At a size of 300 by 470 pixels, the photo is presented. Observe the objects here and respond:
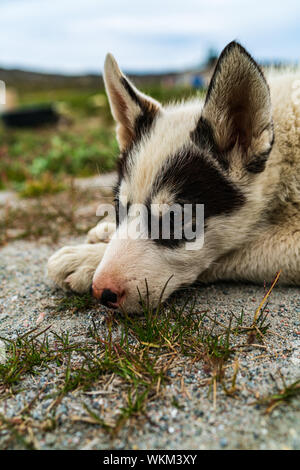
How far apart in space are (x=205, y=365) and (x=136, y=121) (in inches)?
73.4

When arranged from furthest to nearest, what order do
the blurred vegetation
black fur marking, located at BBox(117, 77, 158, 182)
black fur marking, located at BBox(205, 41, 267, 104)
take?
the blurred vegetation < black fur marking, located at BBox(117, 77, 158, 182) < black fur marking, located at BBox(205, 41, 267, 104)

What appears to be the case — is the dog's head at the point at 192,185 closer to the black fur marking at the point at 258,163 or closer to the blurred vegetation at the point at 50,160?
the black fur marking at the point at 258,163

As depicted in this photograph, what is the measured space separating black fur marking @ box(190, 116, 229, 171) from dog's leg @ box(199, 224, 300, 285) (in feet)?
1.96

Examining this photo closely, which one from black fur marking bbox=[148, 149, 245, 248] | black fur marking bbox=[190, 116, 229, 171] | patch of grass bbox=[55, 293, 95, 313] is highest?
black fur marking bbox=[190, 116, 229, 171]

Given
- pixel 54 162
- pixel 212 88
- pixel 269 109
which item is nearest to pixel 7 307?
pixel 212 88

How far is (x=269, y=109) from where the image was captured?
2.36 metres

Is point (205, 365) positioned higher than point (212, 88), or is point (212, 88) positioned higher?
point (212, 88)

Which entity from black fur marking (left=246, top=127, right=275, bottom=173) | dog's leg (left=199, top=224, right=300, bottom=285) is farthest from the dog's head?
dog's leg (left=199, top=224, right=300, bottom=285)

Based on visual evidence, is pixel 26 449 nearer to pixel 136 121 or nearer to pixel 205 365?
pixel 205 365

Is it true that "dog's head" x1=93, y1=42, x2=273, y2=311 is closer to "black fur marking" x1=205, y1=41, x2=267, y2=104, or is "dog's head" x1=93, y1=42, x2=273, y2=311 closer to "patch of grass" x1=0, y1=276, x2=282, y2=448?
"black fur marking" x1=205, y1=41, x2=267, y2=104

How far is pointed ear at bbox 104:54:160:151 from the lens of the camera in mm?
2824

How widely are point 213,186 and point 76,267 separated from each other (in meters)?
1.12

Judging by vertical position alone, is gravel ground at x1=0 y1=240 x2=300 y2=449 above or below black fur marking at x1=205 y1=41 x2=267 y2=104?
below
